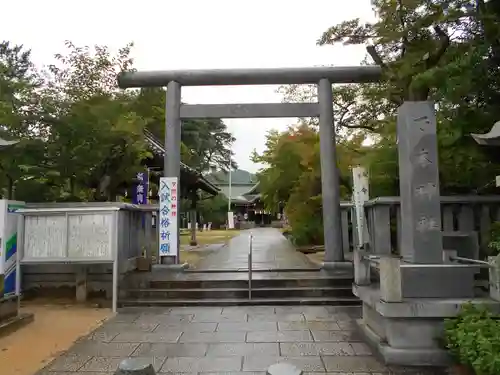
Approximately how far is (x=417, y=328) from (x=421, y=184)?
183 centimetres

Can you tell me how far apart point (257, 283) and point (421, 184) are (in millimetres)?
4612

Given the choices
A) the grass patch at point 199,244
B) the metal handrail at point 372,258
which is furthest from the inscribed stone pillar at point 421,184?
the grass patch at point 199,244

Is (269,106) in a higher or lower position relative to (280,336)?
higher

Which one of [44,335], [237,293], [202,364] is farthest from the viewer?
[237,293]

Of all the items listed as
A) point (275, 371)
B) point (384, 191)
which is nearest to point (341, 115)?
point (384, 191)

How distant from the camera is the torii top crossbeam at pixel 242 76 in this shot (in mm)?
10773

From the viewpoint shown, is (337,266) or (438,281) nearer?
(438,281)

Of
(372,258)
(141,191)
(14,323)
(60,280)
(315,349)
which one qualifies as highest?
(141,191)

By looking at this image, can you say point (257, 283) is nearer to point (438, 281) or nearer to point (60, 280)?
point (60, 280)

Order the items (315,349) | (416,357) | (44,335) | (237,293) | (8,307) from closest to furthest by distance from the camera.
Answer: (416,357) → (315,349) → (44,335) → (8,307) → (237,293)

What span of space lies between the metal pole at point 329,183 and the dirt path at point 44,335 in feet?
17.4

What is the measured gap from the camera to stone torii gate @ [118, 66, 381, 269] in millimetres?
10734

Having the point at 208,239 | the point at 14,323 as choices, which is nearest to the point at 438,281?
the point at 14,323

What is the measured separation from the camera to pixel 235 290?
29.4 ft
